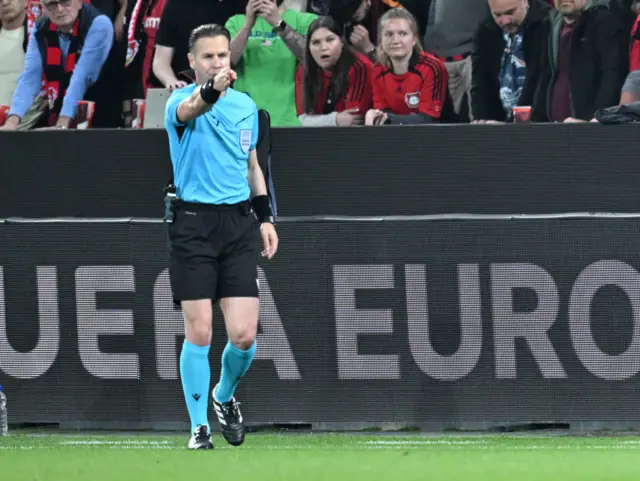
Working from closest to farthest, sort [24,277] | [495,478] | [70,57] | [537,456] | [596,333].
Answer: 1. [495,478]
2. [537,456]
3. [596,333]
4. [24,277]
5. [70,57]

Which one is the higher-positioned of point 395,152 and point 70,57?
point 70,57

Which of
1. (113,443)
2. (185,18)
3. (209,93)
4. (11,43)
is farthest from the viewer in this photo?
(11,43)

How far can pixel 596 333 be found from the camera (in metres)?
8.47

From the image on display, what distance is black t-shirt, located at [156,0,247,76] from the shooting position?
10.3 metres

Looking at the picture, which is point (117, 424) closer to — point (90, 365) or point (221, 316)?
point (90, 365)

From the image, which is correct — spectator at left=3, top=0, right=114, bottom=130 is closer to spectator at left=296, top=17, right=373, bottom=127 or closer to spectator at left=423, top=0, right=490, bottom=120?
spectator at left=296, top=17, right=373, bottom=127

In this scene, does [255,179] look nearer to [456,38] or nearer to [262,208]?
[262,208]

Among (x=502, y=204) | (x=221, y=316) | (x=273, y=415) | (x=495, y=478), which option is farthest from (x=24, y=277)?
(x=495, y=478)

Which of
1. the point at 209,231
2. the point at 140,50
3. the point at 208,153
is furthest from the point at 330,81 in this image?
the point at 209,231

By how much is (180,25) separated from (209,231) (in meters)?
3.55

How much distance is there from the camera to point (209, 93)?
6625mm

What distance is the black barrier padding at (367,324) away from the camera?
27.9 feet

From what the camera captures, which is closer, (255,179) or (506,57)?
(255,179)

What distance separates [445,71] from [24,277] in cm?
336
